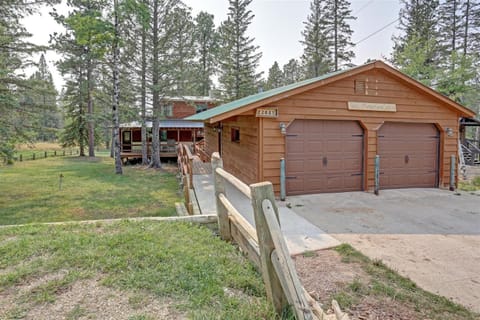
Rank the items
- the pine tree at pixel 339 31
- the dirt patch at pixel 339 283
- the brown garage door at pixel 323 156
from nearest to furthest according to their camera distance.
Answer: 1. the dirt patch at pixel 339 283
2. the brown garage door at pixel 323 156
3. the pine tree at pixel 339 31

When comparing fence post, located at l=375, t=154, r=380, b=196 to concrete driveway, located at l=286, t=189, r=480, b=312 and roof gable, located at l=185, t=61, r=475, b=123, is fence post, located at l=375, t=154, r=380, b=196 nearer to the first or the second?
concrete driveway, located at l=286, t=189, r=480, b=312

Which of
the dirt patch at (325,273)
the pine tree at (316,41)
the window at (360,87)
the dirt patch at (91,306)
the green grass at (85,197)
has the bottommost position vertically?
the green grass at (85,197)

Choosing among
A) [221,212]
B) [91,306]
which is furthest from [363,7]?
[91,306]

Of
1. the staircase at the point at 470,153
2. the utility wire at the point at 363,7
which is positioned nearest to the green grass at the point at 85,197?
the utility wire at the point at 363,7

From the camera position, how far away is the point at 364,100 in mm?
7672

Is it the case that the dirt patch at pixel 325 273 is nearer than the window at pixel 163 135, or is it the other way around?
the dirt patch at pixel 325 273

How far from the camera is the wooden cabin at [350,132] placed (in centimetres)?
703

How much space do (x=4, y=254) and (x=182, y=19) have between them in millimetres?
15443

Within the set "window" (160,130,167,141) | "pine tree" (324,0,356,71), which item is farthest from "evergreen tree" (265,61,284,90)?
"window" (160,130,167,141)

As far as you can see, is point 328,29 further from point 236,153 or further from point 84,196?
point 84,196

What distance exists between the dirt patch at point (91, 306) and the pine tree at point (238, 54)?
2290 cm

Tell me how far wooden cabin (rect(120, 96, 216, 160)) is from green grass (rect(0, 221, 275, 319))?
16.6 metres

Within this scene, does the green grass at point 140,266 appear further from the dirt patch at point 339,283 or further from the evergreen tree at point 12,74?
the evergreen tree at point 12,74

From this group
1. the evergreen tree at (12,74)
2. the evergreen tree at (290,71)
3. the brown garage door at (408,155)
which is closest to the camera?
the brown garage door at (408,155)
